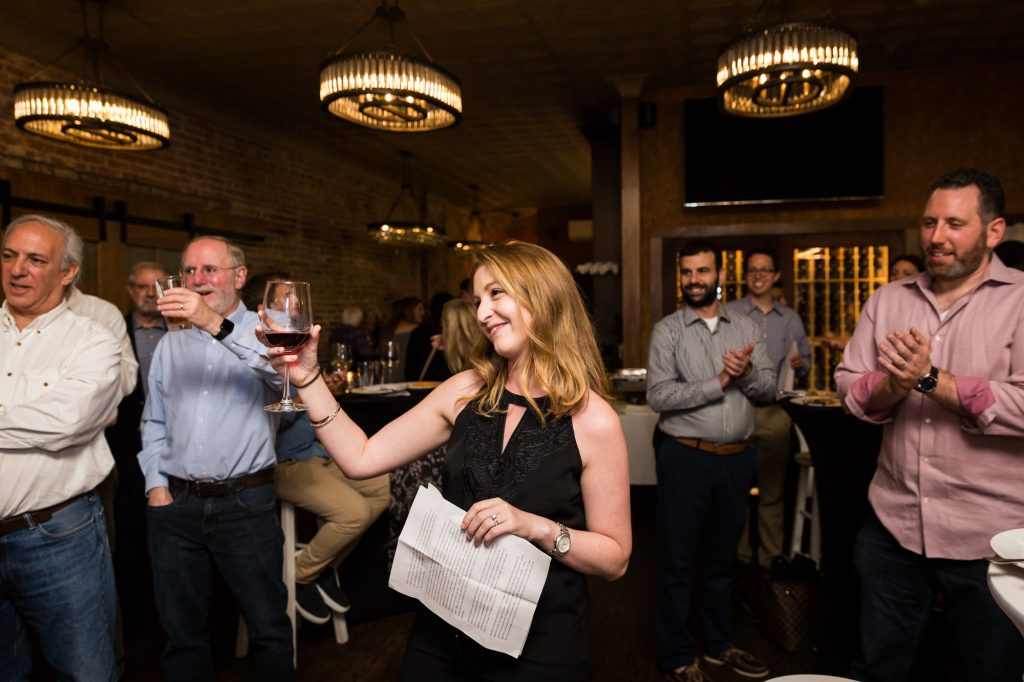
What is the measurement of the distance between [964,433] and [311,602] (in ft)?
8.90

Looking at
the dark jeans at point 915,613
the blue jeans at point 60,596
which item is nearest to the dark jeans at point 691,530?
the dark jeans at point 915,613

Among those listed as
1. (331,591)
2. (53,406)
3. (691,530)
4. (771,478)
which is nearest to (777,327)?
(771,478)

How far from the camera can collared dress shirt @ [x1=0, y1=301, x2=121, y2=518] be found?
189 cm

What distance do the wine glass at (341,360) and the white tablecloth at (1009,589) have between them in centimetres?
284

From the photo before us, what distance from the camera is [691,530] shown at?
2.79 m

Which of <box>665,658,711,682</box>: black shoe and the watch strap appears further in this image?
<box>665,658,711,682</box>: black shoe

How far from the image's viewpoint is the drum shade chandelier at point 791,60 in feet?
11.5

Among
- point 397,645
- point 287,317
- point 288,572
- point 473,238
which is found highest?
point 473,238

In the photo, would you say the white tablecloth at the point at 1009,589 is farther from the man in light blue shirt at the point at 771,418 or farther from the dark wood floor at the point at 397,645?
the man in light blue shirt at the point at 771,418

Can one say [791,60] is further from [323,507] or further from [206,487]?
[206,487]

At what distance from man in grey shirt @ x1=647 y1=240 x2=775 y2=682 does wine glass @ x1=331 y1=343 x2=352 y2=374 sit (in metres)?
1.53

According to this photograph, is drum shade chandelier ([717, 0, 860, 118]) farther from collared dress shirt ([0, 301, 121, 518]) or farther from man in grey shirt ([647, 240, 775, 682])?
collared dress shirt ([0, 301, 121, 518])

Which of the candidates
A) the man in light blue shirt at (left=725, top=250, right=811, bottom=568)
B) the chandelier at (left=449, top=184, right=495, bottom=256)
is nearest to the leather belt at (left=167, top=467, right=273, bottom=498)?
the man in light blue shirt at (left=725, top=250, right=811, bottom=568)

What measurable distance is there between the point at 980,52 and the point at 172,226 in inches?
289
